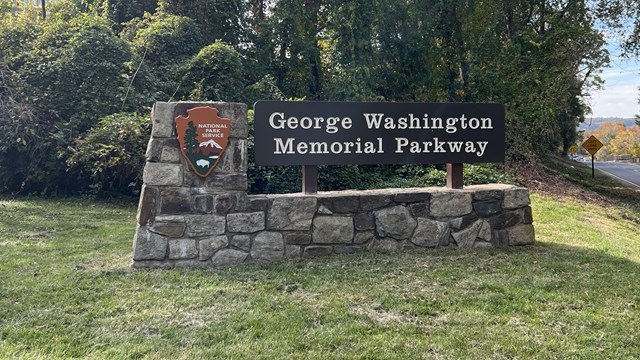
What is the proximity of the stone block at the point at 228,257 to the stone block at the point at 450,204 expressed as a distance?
225 cm

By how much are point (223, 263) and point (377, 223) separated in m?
→ 1.78

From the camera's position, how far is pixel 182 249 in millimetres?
4887

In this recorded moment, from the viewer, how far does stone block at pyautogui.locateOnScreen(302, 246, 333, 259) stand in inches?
205

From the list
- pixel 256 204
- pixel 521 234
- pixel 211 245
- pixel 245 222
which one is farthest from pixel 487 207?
pixel 211 245

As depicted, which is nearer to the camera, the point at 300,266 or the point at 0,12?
the point at 300,266

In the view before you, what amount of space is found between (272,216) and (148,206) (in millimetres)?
1290

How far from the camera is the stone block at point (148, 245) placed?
479cm

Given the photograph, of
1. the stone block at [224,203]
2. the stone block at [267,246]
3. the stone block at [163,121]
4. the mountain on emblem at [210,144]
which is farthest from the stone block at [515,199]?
the stone block at [163,121]

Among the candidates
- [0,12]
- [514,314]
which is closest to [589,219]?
[514,314]

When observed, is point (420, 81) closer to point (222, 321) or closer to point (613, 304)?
point (613, 304)

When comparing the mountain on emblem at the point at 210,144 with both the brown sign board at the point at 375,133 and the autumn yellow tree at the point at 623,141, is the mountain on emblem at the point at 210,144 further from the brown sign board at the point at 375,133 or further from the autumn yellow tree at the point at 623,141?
the autumn yellow tree at the point at 623,141

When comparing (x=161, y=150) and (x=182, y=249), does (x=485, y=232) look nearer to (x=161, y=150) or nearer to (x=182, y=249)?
(x=182, y=249)

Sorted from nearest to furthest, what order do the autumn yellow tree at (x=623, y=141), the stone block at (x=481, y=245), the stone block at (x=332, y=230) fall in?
the stone block at (x=332, y=230) → the stone block at (x=481, y=245) → the autumn yellow tree at (x=623, y=141)

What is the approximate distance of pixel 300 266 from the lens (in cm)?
488
